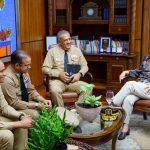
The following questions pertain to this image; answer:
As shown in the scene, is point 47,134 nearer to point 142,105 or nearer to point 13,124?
point 13,124

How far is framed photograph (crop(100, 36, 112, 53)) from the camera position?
529 cm

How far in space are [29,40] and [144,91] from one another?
2.47 meters

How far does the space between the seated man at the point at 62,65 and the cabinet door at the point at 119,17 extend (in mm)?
1312

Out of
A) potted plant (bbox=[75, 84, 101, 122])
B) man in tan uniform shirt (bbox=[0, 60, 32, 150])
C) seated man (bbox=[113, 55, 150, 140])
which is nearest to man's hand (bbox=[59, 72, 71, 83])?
seated man (bbox=[113, 55, 150, 140])

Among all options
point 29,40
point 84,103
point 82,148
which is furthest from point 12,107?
point 29,40

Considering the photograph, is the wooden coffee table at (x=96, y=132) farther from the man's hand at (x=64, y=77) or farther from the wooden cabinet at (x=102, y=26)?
the wooden cabinet at (x=102, y=26)

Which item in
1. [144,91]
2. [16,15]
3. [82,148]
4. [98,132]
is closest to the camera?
[82,148]

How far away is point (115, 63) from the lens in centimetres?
513

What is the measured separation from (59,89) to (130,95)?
0.93 metres

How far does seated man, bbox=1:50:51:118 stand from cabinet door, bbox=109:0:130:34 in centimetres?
251

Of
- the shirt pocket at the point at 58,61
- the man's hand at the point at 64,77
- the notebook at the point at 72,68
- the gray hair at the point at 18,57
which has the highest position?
the gray hair at the point at 18,57

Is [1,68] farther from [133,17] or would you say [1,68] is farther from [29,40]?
[133,17]

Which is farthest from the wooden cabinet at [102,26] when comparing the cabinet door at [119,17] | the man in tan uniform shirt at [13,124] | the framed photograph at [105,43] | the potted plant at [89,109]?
the man in tan uniform shirt at [13,124]

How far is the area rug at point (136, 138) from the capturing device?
3.23 metres
